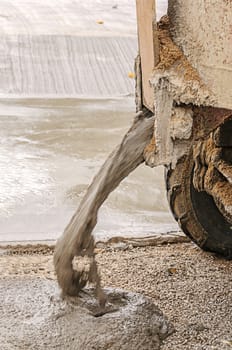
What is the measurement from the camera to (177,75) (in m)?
2.36

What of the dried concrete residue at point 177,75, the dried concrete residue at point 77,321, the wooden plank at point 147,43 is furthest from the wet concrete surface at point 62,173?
the dried concrete residue at point 177,75

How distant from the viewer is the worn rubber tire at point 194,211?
3.35m

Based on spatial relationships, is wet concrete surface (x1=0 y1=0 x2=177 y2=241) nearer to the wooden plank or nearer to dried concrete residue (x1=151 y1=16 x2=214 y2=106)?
the wooden plank

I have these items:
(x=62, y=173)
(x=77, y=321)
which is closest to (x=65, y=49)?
(x=62, y=173)

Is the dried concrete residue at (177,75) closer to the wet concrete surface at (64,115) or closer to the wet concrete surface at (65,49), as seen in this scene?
the wet concrete surface at (64,115)

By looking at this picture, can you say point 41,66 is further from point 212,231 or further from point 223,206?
point 223,206

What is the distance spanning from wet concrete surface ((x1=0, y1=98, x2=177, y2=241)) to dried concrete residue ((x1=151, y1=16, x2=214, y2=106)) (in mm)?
1624

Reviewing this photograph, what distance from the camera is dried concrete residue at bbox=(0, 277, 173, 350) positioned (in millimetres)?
2705

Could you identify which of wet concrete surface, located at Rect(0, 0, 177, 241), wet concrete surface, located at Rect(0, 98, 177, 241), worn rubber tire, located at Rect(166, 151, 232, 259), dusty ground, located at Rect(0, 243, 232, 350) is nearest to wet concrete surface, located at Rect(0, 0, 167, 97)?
wet concrete surface, located at Rect(0, 0, 177, 241)

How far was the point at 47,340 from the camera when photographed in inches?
106

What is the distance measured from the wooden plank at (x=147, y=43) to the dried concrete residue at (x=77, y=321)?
821 millimetres

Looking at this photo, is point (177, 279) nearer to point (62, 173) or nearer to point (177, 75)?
point (177, 75)

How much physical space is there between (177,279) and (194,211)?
1.03ft

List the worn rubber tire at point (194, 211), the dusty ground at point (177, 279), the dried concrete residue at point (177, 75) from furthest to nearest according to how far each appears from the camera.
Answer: the worn rubber tire at point (194, 211) → the dusty ground at point (177, 279) → the dried concrete residue at point (177, 75)
